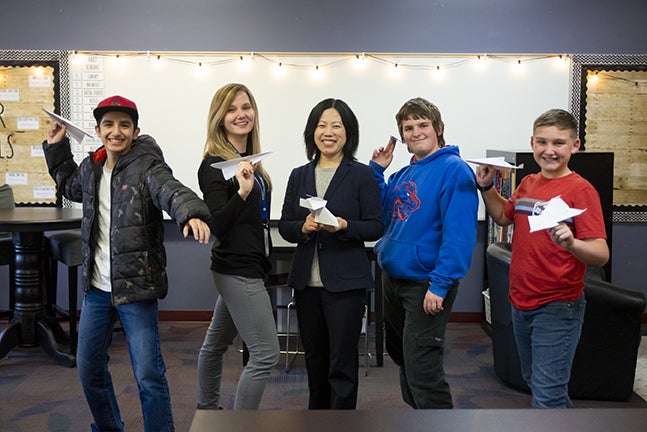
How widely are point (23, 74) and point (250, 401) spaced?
3.45 meters

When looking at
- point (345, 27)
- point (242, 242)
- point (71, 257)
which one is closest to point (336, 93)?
point (345, 27)

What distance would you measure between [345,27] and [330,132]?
2707 mm

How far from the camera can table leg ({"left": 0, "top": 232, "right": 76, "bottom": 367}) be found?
14.1ft

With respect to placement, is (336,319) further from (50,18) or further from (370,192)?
(50,18)

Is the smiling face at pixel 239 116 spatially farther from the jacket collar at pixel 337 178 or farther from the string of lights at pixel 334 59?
the string of lights at pixel 334 59

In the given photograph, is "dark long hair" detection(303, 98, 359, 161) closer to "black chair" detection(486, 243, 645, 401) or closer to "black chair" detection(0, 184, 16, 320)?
"black chair" detection(486, 243, 645, 401)

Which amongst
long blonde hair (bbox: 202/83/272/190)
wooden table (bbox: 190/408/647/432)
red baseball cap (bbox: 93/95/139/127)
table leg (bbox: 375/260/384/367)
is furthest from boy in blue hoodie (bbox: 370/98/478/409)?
table leg (bbox: 375/260/384/367)

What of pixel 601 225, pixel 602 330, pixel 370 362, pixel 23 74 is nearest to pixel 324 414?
pixel 601 225

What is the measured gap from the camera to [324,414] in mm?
1371

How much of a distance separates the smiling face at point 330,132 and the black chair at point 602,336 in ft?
4.47

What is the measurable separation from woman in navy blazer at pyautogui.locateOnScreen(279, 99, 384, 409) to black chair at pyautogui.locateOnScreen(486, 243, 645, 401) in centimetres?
126

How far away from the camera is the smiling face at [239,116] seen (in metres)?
2.68

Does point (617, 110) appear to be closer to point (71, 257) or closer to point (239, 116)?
point (239, 116)

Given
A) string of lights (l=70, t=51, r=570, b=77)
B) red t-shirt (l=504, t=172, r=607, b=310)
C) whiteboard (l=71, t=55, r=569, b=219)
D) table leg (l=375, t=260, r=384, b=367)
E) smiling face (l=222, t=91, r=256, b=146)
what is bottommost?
table leg (l=375, t=260, r=384, b=367)
